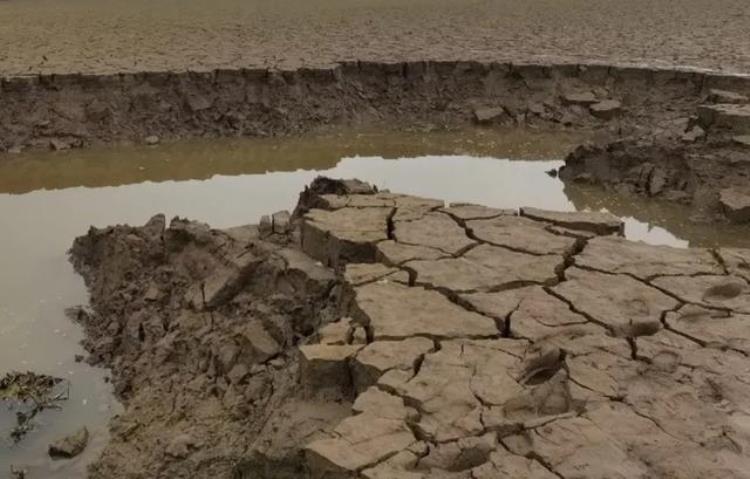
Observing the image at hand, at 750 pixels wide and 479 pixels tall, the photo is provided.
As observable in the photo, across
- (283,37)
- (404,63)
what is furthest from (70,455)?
(283,37)

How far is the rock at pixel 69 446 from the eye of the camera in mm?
3826

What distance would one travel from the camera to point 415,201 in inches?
201

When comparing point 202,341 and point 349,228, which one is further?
point 349,228

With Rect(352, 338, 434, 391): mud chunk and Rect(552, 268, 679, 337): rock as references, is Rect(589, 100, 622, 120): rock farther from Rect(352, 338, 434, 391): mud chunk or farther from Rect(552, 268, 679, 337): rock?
Rect(352, 338, 434, 391): mud chunk

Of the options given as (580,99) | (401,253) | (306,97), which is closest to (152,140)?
(306,97)

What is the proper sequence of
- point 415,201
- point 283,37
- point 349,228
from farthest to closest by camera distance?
Result: 1. point 283,37
2. point 415,201
3. point 349,228

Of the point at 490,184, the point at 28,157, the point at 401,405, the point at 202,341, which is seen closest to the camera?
the point at 401,405

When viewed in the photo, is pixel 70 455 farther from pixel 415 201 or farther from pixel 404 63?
A: pixel 404 63

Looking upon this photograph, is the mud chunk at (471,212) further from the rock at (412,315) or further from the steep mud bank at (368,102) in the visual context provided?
the steep mud bank at (368,102)

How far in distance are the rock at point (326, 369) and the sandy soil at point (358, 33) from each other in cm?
717

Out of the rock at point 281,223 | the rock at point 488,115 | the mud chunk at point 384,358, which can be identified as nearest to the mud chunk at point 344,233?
the rock at point 281,223

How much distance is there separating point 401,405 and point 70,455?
1.70 meters

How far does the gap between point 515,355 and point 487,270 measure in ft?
2.62

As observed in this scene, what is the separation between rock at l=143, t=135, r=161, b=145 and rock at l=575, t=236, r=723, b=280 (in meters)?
6.04
